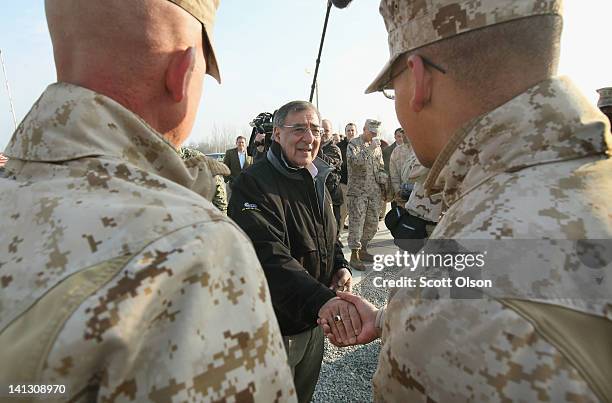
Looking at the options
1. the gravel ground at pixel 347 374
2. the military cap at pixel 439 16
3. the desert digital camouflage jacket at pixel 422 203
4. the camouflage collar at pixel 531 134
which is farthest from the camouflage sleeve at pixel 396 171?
the camouflage collar at pixel 531 134

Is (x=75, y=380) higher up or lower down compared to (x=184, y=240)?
lower down

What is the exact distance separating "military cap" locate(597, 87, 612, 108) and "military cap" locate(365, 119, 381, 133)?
343 cm

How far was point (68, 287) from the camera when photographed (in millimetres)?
787

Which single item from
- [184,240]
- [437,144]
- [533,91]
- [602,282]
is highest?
[533,91]

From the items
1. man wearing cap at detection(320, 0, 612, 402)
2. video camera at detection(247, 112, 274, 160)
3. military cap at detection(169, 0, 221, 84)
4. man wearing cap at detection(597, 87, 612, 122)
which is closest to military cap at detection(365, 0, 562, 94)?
man wearing cap at detection(320, 0, 612, 402)

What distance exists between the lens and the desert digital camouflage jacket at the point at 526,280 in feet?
2.97

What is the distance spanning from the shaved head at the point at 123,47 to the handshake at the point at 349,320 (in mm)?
1442

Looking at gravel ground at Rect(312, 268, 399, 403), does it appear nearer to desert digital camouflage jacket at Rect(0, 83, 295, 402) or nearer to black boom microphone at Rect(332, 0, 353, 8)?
desert digital camouflage jacket at Rect(0, 83, 295, 402)

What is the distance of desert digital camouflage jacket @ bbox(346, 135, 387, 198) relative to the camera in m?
7.43

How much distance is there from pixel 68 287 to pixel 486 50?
4.37 ft

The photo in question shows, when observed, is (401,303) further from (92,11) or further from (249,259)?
(92,11)

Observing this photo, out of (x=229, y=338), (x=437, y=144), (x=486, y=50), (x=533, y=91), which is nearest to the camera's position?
(x=229, y=338)

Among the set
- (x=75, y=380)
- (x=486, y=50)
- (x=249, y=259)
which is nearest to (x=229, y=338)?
(x=249, y=259)

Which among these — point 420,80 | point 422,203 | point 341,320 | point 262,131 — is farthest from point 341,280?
point 262,131
